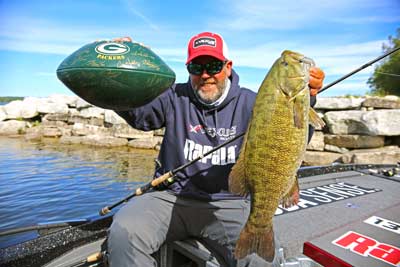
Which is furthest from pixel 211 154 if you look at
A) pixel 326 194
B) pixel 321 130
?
pixel 321 130

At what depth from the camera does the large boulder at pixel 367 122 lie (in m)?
13.5

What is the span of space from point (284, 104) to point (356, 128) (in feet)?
45.7

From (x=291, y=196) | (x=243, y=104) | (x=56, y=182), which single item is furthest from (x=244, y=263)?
(x=56, y=182)

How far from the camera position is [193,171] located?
10.7ft

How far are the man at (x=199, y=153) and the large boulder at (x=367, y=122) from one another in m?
12.3

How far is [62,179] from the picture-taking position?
37.0 ft

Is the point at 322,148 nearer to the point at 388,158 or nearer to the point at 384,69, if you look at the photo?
the point at 388,158

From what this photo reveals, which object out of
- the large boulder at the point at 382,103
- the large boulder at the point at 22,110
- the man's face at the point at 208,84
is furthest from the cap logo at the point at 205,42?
the large boulder at the point at 22,110

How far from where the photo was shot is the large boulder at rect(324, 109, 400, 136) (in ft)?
44.2

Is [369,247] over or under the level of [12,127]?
under

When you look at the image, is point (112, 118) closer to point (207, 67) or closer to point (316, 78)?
point (207, 67)

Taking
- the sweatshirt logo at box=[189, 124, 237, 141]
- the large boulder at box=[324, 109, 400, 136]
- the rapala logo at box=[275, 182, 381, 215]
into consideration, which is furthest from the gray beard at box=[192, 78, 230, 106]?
the large boulder at box=[324, 109, 400, 136]

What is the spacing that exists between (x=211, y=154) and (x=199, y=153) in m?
0.13

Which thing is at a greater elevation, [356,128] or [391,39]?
[391,39]
